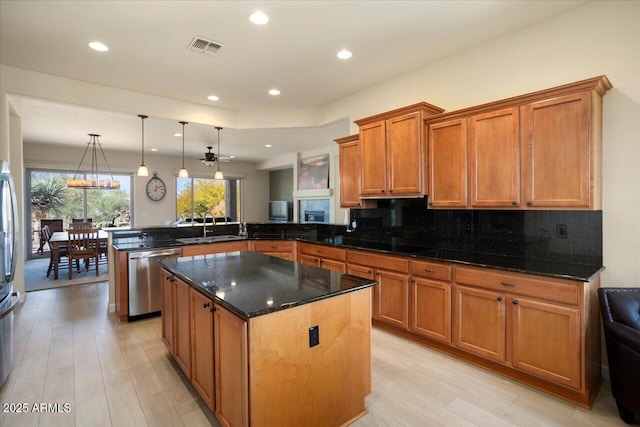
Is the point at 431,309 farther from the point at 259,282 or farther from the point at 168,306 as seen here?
the point at 168,306

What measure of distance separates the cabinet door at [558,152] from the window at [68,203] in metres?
8.53

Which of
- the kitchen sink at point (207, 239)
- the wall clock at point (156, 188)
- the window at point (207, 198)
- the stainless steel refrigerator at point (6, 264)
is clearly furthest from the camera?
the window at point (207, 198)

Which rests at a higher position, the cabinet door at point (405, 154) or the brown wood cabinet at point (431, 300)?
the cabinet door at point (405, 154)

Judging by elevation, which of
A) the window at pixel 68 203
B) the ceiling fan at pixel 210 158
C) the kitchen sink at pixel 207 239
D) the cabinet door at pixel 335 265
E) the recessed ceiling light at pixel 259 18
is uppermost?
the recessed ceiling light at pixel 259 18

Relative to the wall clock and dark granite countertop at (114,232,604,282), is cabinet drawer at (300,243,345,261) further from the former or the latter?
the wall clock

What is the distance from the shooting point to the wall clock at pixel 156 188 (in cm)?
811

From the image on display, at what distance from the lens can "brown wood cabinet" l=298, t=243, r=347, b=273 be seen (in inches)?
150

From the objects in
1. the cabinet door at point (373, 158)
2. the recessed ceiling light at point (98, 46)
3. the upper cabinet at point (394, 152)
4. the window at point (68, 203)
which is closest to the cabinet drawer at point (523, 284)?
the upper cabinet at point (394, 152)

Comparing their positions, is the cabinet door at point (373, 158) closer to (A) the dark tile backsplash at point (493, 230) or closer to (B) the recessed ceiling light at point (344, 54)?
(A) the dark tile backsplash at point (493, 230)

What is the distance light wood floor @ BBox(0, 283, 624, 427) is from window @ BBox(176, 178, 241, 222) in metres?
5.25

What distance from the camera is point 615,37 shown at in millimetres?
2324

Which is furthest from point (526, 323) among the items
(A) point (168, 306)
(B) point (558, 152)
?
(A) point (168, 306)

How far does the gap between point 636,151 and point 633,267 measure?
840 millimetres

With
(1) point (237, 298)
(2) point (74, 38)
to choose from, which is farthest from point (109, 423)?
(2) point (74, 38)
